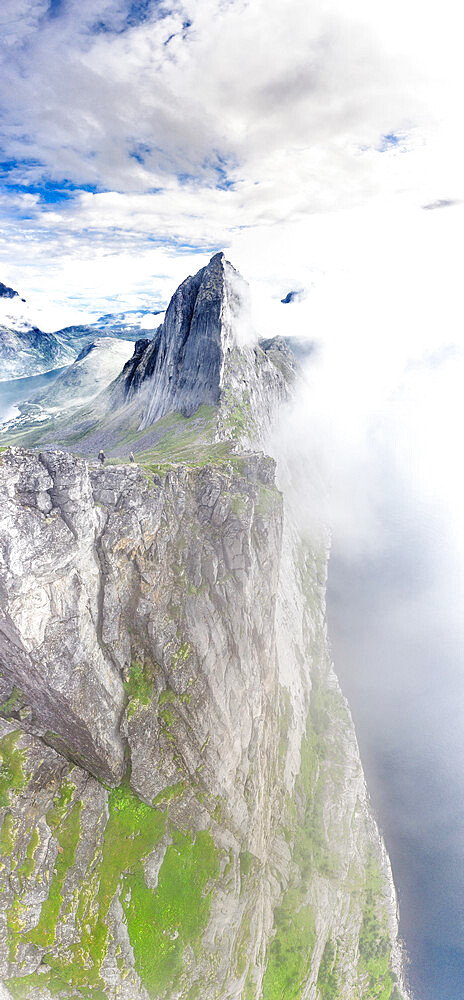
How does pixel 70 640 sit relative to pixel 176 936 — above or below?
above

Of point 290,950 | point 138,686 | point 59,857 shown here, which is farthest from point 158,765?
point 290,950

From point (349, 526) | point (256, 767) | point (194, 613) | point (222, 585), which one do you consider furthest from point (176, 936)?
point (349, 526)

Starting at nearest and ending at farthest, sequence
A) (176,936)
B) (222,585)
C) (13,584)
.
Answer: (13,584)
(176,936)
(222,585)

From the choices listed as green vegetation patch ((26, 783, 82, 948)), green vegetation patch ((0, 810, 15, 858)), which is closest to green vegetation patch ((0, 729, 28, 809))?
green vegetation patch ((0, 810, 15, 858))

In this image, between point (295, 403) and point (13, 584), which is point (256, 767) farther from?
point (295, 403)

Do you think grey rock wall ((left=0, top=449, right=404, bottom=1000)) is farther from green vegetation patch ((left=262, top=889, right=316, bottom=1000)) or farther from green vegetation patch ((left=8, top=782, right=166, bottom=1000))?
green vegetation patch ((left=262, top=889, right=316, bottom=1000))

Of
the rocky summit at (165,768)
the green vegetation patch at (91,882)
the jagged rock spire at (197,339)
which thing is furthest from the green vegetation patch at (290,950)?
the jagged rock spire at (197,339)

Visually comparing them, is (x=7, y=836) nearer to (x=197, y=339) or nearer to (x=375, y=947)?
(x=375, y=947)
